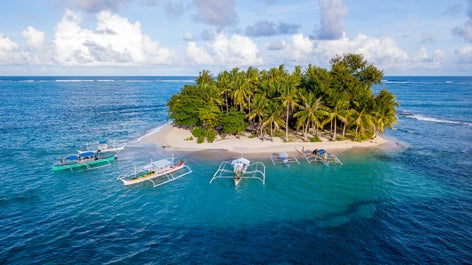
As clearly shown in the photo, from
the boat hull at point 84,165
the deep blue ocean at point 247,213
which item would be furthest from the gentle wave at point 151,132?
the boat hull at point 84,165

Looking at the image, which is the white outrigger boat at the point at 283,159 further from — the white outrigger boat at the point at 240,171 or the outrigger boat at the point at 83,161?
the outrigger boat at the point at 83,161

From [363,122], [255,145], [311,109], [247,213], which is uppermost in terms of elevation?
[311,109]

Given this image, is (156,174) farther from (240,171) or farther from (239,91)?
(239,91)

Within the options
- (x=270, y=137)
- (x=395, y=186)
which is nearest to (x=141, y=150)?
(x=270, y=137)

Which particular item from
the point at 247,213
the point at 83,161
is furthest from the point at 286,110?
the point at 83,161

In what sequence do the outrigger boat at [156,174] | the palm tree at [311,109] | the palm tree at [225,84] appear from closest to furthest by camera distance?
the outrigger boat at [156,174] → the palm tree at [311,109] → the palm tree at [225,84]
